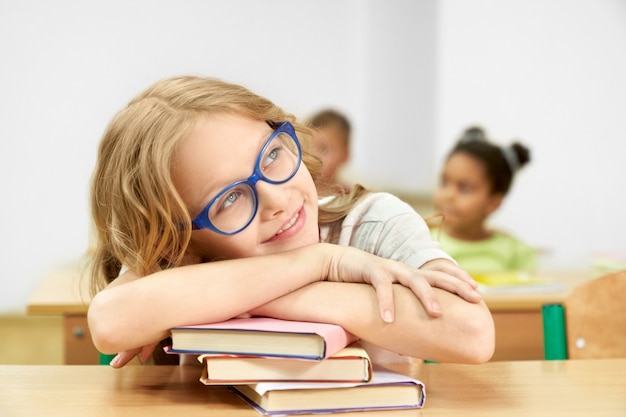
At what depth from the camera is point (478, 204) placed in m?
3.94

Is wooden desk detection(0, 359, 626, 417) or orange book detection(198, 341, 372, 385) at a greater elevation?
orange book detection(198, 341, 372, 385)

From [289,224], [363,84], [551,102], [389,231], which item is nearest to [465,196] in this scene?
[363,84]

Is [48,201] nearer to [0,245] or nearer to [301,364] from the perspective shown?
[0,245]

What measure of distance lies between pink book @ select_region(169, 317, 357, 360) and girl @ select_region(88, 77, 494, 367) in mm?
44

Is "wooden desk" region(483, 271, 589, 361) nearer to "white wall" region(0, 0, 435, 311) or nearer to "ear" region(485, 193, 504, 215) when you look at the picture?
"ear" region(485, 193, 504, 215)

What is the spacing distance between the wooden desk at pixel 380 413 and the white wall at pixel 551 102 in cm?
373

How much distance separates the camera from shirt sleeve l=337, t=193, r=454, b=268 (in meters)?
1.16

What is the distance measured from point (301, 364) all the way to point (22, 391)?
361mm


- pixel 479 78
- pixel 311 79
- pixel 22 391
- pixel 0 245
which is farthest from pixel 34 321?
pixel 22 391

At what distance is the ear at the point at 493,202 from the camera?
3.97 m

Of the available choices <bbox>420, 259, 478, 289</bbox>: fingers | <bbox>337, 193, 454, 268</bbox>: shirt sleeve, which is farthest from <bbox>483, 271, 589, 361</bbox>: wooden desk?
<bbox>420, 259, 478, 289</bbox>: fingers

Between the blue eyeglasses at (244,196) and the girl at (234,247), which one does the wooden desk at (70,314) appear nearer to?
the girl at (234,247)

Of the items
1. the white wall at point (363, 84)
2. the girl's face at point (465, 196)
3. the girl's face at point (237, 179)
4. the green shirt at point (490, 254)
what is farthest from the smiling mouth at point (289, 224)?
the white wall at point (363, 84)

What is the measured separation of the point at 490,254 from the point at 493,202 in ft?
1.18
